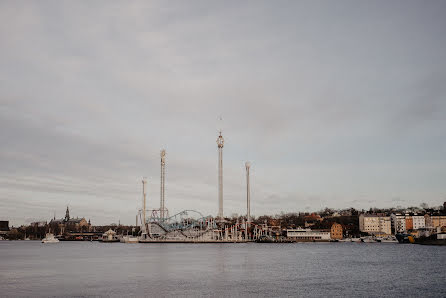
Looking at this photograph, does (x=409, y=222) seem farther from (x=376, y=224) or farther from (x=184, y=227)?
(x=184, y=227)

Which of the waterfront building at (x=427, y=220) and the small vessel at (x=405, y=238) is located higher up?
the waterfront building at (x=427, y=220)

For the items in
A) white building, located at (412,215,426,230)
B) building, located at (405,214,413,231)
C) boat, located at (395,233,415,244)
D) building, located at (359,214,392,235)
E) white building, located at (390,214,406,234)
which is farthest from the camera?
white building, located at (412,215,426,230)

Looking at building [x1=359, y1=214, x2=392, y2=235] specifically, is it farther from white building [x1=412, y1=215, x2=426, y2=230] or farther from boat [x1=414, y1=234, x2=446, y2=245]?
boat [x1=414, y1=234, x2=446, y2=245]

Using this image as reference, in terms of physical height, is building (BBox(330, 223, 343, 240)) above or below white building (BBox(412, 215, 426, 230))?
below

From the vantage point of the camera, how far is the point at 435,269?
1834 inches

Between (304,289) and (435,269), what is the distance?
22.4m

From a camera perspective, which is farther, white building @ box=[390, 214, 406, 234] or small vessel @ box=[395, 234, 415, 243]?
white building @ box=[390, 214, 406, 234]

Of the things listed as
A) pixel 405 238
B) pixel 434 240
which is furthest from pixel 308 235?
pixel 434 240

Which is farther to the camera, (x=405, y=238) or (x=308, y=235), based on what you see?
(x=308, y=235)

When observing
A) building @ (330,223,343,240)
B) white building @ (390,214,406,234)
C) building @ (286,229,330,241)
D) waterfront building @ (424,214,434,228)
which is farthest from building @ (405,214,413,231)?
building @ (286,229,330,241)

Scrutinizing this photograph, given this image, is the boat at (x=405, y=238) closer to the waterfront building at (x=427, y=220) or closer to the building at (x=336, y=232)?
the building at (x=336, y=232)

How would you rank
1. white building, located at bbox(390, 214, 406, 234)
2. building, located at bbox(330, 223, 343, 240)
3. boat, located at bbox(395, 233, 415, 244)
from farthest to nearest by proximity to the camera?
white building, located at bbox(390, 214, 406, 234) → building, located at bbox(330, 223, 343, 240) → boat, located at bbox(395, 233, 415, 244)

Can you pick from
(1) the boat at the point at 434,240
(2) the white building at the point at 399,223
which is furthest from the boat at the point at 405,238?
(2) the white building at the point at 399,223

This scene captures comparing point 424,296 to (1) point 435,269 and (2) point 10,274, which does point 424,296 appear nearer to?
(1) point 435,269
